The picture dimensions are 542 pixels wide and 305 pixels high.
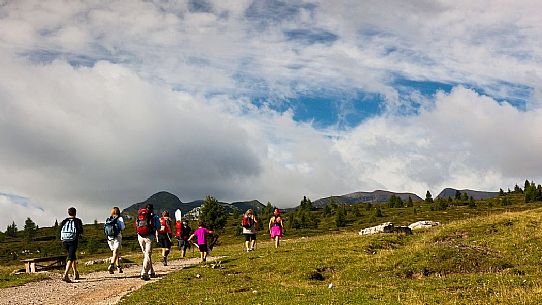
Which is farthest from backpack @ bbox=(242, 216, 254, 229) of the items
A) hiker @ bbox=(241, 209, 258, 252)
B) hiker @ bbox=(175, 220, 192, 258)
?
hiker @ bbox=(175, 220, 192, 258)

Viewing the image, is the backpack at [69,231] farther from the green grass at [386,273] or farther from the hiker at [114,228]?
the green grass at [386,273]

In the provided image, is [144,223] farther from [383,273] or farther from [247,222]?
[383,273]

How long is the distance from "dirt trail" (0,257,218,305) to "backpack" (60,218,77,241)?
2.40 metres

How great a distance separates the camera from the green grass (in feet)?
57.2

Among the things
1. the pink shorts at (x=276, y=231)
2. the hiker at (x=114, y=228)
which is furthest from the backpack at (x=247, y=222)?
the hiker at (x=114, y=228)

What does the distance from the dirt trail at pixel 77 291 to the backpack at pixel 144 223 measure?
256 centimetres

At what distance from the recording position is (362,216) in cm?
19038

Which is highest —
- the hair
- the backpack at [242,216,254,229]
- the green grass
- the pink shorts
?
the hair

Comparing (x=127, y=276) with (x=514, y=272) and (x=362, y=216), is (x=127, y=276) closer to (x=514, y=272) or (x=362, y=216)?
(x=514, y=272)

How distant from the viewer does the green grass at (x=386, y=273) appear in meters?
17.4

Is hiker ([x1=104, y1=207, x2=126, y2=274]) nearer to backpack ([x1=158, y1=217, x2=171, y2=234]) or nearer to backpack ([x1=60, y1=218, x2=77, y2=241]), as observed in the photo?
backpack ([x1=60, y1=218, x2=77, y2=241])

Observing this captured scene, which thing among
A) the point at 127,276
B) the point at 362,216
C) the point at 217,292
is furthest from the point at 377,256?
the point at 362,216

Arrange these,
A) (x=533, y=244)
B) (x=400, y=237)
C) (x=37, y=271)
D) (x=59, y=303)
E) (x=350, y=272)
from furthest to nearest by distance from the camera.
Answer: (x=400, y=237) < (x=37, y=271) < (x=533, y=244) < (x=350, y=272) < (x=59, y=303)

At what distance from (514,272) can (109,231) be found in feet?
70.3
